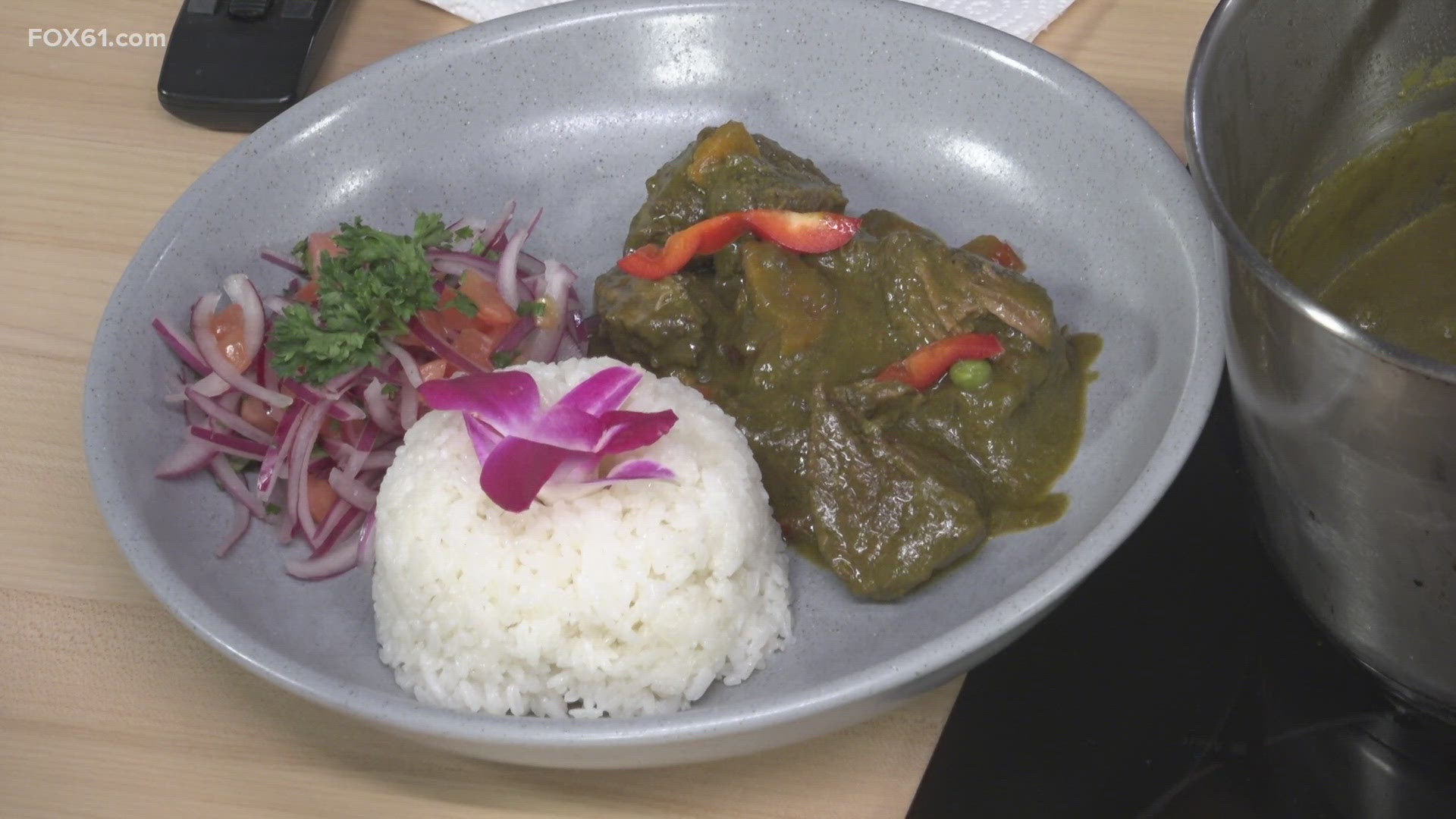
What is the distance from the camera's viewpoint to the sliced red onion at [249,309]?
2684 mm

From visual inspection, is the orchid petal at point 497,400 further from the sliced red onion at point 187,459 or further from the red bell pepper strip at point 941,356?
the red bell pepper strip at point 941,356

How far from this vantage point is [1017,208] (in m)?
2.95

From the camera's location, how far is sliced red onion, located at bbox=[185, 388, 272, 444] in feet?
8.54

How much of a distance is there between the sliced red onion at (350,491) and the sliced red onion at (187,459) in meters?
0.23

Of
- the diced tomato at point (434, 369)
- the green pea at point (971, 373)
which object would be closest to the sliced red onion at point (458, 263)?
the diced tomato at point (434, 369)

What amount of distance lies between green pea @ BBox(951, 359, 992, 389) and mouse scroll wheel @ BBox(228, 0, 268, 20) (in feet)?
6.92

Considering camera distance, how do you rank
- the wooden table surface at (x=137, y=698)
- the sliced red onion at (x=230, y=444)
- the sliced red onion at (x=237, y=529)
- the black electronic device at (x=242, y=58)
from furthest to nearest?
1. the black electronic device at (x=242, y=58)
2. the sliced red onion at (x=230, y=444)
3. the sliced red onion at (x=237, y=529)
4. the wooden table surface at (x=137, y=698)

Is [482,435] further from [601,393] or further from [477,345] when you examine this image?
[477,345]

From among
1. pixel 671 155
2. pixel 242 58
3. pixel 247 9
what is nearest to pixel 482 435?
pixel 671 155

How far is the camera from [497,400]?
2.31 m

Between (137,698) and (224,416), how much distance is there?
1.74ft

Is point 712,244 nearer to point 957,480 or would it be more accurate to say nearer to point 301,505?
point 957,480

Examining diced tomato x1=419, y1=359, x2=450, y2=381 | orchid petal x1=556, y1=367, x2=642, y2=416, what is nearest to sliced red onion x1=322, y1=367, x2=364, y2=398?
diced tomato x1=419, y1=359, x2=450, y2=381

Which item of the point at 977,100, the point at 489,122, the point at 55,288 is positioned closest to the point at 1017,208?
the point at 977,100
